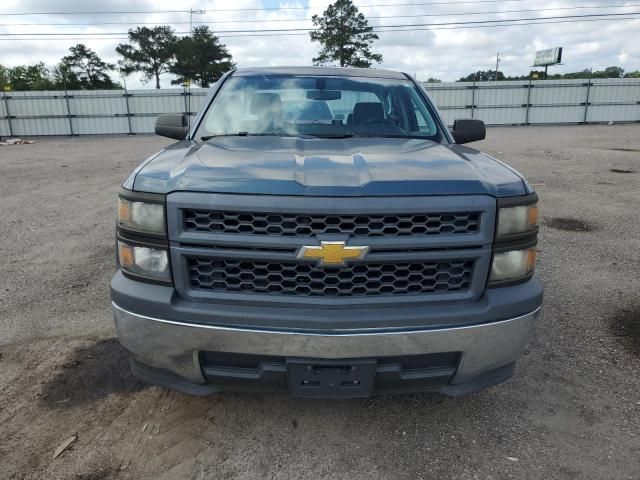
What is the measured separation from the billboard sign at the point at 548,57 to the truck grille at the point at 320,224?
52255 mm

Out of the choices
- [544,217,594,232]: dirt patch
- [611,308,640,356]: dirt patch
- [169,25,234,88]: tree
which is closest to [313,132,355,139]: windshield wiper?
[611,308,640,356]: dirt patch

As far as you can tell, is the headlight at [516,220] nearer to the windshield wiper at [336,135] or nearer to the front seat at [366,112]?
the windshield wiper at [336,135]

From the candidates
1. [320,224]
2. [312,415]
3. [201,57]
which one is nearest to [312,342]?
[320,224]

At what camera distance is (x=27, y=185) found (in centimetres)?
1023

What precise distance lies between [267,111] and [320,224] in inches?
65.5

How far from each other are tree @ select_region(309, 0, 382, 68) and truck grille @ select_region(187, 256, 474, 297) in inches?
2141

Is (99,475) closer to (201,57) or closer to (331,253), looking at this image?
(331,253)

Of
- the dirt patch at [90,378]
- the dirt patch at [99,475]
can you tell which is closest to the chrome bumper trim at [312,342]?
the dirt patch at [99,475]

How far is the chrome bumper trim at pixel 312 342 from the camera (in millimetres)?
2043

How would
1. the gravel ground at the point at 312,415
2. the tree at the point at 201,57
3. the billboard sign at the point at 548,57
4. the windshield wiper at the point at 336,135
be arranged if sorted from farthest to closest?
the tree at the point at 201,57 < the billboard sign at the point at 548,57 < the windshield wiper at the point at 336,135 < the gravel ground at the point at 312,415

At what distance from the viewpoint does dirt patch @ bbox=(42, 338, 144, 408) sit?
9.30 ft

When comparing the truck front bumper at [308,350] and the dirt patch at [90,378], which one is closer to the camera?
the truck front bumper at [308,350]

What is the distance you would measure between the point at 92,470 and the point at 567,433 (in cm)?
234

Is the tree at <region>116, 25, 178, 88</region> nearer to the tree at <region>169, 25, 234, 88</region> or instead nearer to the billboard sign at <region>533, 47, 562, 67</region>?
the tree at <region>169, 25, 234, 88</region>
